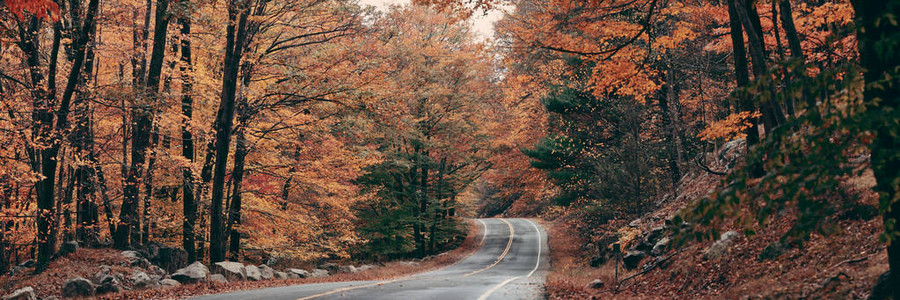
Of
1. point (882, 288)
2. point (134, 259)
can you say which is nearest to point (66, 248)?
point (134, 259)

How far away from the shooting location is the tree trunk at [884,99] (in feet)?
12.0

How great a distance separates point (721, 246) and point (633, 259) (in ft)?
14.6

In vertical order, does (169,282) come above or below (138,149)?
below

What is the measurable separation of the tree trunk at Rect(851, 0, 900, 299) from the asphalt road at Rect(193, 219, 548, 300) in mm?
7485

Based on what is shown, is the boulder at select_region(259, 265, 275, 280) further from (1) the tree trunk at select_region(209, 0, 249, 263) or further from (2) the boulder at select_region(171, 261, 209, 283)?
(2) the boulder at select_region(171, 261, 209, 283)

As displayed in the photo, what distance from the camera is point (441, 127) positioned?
31.9 m

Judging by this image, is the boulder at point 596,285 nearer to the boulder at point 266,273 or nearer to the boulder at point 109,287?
the boulder at point 266,273

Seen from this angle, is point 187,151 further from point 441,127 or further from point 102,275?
point 441,127

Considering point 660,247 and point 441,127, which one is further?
point 441,127

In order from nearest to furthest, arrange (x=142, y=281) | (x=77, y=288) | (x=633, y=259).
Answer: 1. (x=77, y=288)
2. (x=142, y=281)
3. (x=633, y=259)

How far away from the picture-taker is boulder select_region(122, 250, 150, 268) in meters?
15.2

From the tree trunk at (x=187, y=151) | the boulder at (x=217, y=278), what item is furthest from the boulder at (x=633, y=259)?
the tree trunk at (x=187, y=151)

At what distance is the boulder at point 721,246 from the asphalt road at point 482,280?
3.46 metres

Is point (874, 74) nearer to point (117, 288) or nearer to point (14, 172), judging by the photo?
point (117, 288)
